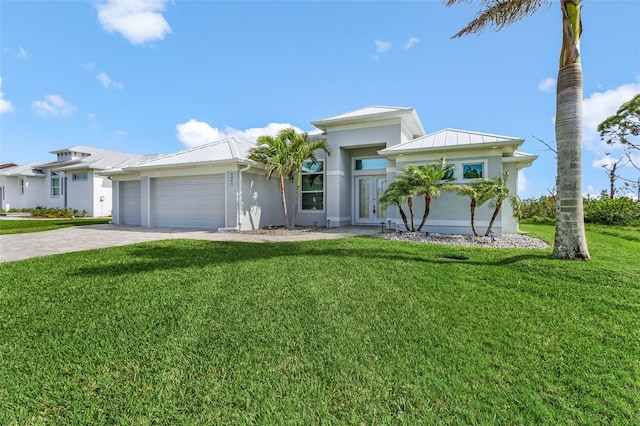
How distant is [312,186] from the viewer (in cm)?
1586

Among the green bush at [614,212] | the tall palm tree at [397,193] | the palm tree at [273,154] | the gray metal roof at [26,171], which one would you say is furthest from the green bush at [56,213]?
the green bush at [614,212]

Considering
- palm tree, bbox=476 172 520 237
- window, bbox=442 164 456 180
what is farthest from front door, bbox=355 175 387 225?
palm tree, bbox=476 172 520 237

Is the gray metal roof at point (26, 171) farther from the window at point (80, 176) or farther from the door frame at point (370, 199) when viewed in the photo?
the door frame at point (370, 199)

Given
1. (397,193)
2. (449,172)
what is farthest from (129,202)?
(449,172)

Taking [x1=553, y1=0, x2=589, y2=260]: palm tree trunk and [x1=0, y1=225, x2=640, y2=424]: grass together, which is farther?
[x1=553, y1=0, x2=589, y2=260]: palm tree trunk

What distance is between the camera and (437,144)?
1158 centimetres

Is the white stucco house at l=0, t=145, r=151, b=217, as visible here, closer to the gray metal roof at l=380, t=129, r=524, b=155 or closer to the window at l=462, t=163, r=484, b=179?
the gray metal roof at l=380, t=129, r=524, b=155

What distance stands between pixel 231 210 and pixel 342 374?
38.1 feet

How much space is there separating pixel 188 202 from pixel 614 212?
24872 mm

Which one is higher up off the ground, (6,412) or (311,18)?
(311,18)

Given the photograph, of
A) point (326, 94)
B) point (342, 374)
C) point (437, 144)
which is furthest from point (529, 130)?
point (342, 374)

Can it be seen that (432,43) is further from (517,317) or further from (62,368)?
(62,368)

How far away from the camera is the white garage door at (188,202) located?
46.9ft

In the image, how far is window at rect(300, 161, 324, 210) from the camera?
15648 mm
